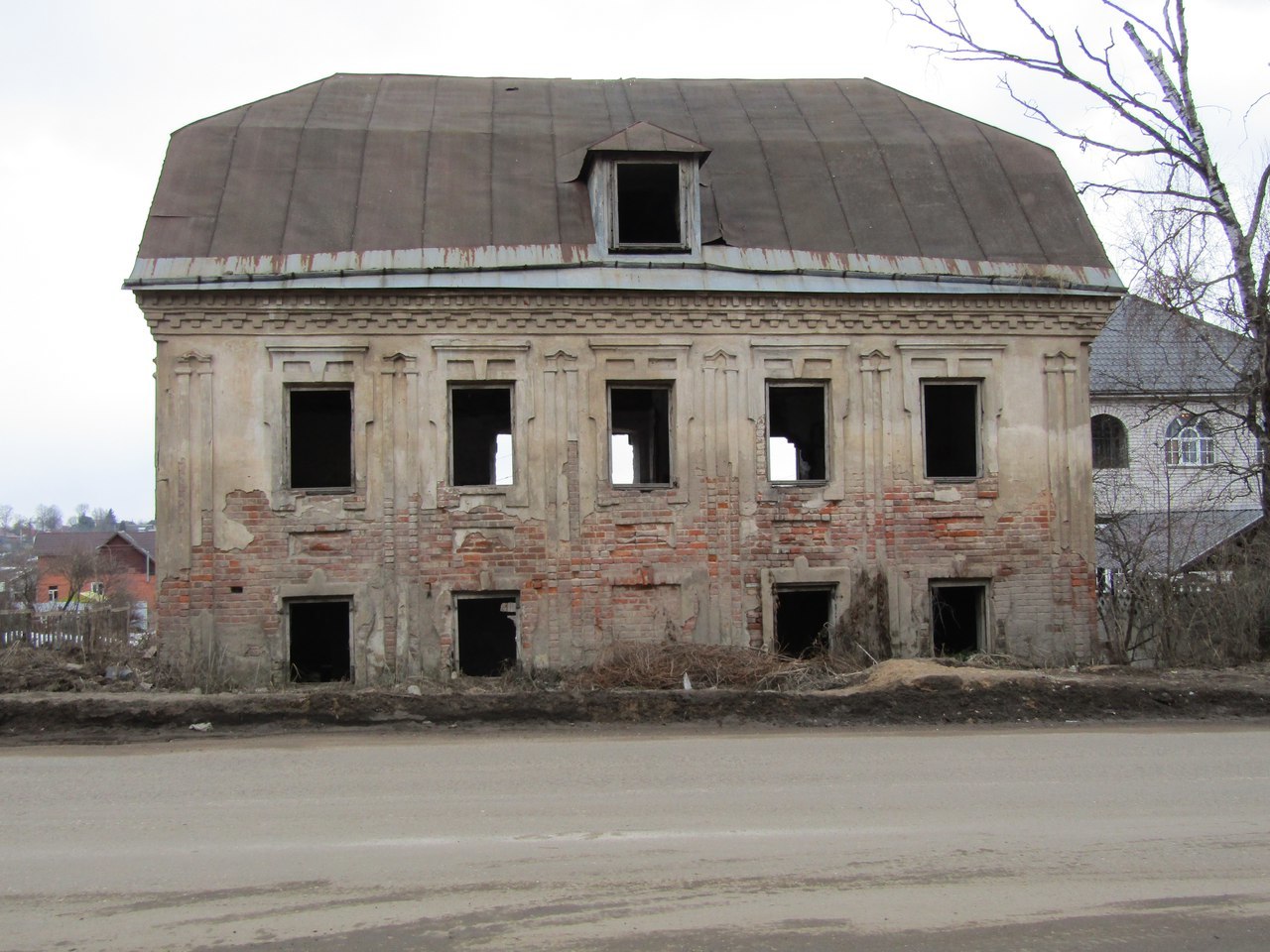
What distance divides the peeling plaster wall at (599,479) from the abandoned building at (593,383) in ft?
0.11

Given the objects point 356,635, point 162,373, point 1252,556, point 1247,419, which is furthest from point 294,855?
point 1247,419

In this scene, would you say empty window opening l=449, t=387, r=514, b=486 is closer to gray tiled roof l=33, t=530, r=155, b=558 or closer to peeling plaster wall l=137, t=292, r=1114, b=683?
peeling plaster wall l=137, t=292, r=1114, b=683

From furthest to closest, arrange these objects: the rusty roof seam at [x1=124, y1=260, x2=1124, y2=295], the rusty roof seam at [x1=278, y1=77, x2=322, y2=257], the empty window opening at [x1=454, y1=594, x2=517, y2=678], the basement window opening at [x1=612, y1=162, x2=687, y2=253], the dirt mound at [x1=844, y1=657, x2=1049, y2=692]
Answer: the empty window opening at [x1=454, y1=594, x2=517, y2=678] → the basement window opening at [x1=612, y1=162, x2=687, y2=253] → the rusty roof seam at [x1=278, y1=77, x2=322, y2=257] → the rusty roof seam at [x1=124, y1=260, x2=1124, y2=295] → the dirt mound at [x1=844, y1=657, x2=1049, y2=692]

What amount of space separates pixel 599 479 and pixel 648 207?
5026mm

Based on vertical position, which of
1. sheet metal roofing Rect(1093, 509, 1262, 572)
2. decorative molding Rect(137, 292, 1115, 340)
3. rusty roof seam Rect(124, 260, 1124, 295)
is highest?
rusty roof seam Rect(124, 260, 1124, 295)

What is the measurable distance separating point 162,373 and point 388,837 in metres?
9.36

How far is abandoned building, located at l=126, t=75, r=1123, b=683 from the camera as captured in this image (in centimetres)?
1396

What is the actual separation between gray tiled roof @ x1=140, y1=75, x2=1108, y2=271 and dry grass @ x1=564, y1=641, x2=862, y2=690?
5.32m

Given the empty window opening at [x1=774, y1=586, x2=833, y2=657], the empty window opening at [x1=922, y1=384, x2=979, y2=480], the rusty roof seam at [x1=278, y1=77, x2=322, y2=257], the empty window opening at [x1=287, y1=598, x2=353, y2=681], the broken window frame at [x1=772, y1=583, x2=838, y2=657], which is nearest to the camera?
the rusty roof seam at [x1=278, y1=77, x2=322, y2=257]

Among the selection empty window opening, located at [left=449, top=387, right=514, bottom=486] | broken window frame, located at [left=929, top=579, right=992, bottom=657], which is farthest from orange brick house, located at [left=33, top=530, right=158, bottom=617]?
broken window frame, located at [left=929, top=579, right=992, bottom=657]

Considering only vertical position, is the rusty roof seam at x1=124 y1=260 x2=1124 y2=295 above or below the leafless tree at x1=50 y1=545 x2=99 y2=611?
above

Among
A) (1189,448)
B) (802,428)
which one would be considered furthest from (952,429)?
(1189,448)

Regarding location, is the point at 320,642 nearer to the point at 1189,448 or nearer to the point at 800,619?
the point at 800,619

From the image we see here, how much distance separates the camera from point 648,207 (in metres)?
17.4
